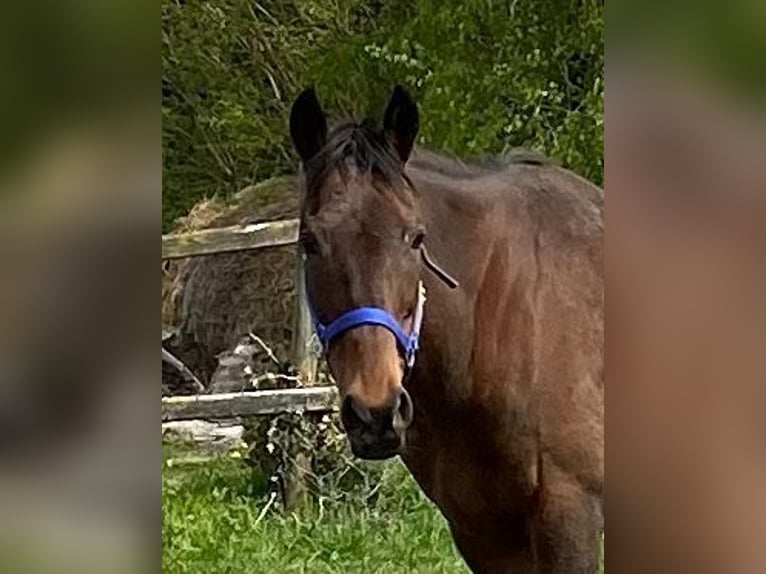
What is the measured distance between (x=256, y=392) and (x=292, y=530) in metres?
0.18

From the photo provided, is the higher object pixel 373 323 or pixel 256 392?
pixel 373 323

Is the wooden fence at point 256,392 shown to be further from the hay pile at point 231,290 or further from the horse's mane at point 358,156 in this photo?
the horse's mane at point 358,156

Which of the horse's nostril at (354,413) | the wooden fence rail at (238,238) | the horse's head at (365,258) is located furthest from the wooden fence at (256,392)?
the horse's nostril at (354,413)

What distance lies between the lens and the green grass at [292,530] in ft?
3.65

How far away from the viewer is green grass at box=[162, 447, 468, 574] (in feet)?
3.65

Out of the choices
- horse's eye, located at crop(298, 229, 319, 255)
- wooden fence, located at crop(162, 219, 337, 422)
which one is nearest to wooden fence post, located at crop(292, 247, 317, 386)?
wooden fence, located at crop(162, 219, 337, 422)

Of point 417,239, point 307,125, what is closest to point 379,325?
point 417,239

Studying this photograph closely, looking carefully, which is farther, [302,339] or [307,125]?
[302,339]

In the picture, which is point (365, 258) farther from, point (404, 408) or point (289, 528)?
point (289, 528)

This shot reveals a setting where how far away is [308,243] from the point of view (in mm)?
1056

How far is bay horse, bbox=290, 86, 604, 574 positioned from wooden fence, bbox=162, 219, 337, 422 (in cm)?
14

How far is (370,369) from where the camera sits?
38.1 inches
